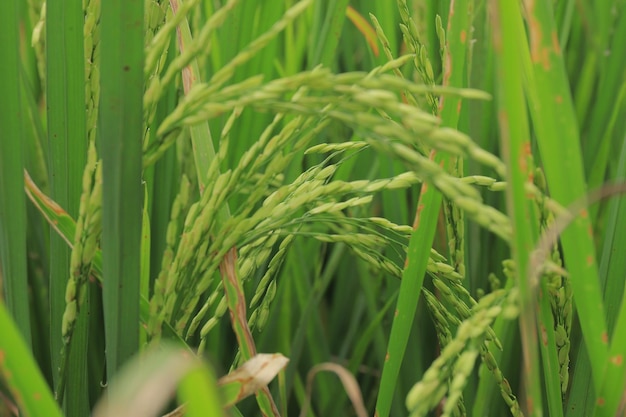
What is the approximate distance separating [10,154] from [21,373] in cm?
19

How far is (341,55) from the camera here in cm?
124

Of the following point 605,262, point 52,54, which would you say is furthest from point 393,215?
point 52,54

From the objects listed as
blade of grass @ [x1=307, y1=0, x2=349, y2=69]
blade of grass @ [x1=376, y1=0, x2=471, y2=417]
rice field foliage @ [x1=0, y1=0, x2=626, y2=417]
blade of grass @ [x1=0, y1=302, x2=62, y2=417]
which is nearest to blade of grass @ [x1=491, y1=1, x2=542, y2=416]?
rice field foliage @ [x1=0, y1=0, x2=626, y2=417]

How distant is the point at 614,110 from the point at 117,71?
62cm

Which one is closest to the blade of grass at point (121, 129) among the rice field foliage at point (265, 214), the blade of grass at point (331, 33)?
the rice field foliage at point (265, 214)

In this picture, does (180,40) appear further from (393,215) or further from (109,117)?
(393,215)

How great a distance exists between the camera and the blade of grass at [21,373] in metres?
0.35

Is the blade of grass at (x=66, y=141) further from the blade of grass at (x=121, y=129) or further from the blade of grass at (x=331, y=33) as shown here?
the blade of grass at (x=331, y=33)

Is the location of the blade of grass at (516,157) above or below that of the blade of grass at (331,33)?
below

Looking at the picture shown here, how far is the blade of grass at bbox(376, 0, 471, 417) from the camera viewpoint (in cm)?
53

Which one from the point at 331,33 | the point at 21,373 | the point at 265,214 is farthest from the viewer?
the point at 331,33

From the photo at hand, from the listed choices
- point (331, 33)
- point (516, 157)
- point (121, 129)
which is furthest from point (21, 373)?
point (331, 33)

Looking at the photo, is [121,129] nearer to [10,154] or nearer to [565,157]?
[10,154]

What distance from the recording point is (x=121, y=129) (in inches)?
17.0
